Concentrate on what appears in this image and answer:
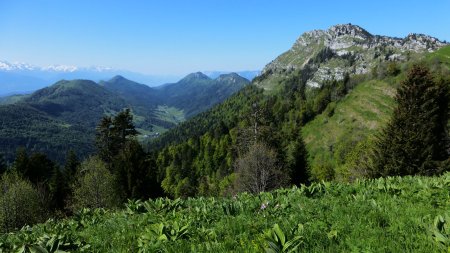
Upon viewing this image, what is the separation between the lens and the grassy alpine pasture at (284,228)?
4953mm

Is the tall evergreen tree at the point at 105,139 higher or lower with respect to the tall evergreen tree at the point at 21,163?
higher

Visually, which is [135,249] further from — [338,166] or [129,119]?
[338,166]

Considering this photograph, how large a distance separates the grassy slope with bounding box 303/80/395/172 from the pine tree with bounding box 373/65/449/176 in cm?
6857

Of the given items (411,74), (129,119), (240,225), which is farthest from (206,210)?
(129,119)

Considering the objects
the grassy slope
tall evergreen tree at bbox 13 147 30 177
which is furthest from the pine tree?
the grassy slope

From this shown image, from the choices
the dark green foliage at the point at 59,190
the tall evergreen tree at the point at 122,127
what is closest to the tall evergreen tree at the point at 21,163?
the dark green foliage at the point at 59,190

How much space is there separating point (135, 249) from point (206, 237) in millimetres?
1214

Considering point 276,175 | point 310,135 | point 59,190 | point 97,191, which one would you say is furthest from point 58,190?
point 310,135

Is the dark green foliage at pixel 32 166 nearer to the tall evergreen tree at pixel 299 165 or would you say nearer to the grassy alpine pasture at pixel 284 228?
the tall evergreen tree at pixel 299 165

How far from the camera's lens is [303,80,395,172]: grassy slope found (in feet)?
349

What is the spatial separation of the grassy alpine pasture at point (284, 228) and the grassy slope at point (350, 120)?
99354 mm

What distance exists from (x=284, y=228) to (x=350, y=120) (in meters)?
118

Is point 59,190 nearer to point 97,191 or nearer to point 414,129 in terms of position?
point 97,191

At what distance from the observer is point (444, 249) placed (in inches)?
176
